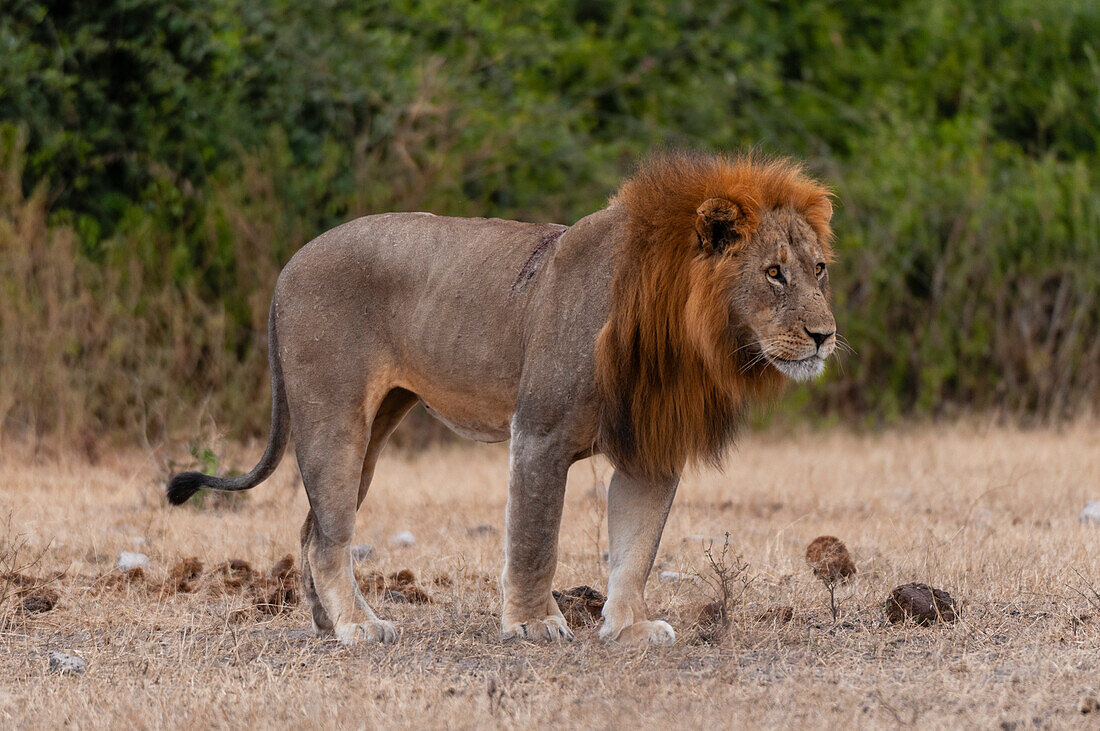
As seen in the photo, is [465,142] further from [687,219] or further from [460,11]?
[687,219]

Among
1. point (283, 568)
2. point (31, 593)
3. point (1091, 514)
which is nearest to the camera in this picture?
point (31, 593)

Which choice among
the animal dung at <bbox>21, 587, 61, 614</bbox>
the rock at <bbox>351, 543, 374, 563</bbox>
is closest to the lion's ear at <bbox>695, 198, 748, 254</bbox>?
the rock at <bbox>351, 543, 374, 563</bbox>

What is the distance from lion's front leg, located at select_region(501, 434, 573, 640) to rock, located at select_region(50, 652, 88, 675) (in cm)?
141

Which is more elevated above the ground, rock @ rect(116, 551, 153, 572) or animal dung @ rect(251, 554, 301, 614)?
animal dung @ rect(251, 554, 301, 614)

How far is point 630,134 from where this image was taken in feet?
51.9

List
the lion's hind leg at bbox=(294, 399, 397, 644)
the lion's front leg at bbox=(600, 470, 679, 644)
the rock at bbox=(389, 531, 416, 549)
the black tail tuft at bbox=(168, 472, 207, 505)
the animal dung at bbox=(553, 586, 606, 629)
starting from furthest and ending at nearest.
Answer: the rock at bbox=(389, 531, 416, 549), the black tail tuft at bbox=(168, 472, 207, 505), the animal dung at bbox=(553, 586, 606, 629), the lion's hind leg at bbox=(294, 399, 397, 644), the lion's front leg at bbox=(600, 470, 679, 644)

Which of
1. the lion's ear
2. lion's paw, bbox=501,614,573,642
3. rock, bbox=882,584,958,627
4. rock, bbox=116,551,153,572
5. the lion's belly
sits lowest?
rock, bbox=116,551,153,572

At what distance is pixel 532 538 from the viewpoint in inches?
186

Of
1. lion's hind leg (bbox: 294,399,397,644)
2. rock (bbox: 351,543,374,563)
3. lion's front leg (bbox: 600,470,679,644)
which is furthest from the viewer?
rock (bbox: 351,543,374,563)

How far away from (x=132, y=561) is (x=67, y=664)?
175 cm

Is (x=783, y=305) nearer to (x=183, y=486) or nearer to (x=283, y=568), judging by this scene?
(x=183, y=486)

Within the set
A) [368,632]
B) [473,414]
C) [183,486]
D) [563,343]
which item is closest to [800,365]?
[563,343]

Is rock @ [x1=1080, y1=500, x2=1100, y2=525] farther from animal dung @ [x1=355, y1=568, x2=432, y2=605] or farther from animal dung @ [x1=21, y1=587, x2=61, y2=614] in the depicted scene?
animal dung @ [x1=21, y1=587, x2=61, y2=614]

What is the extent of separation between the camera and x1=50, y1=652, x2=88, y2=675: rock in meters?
4.45
